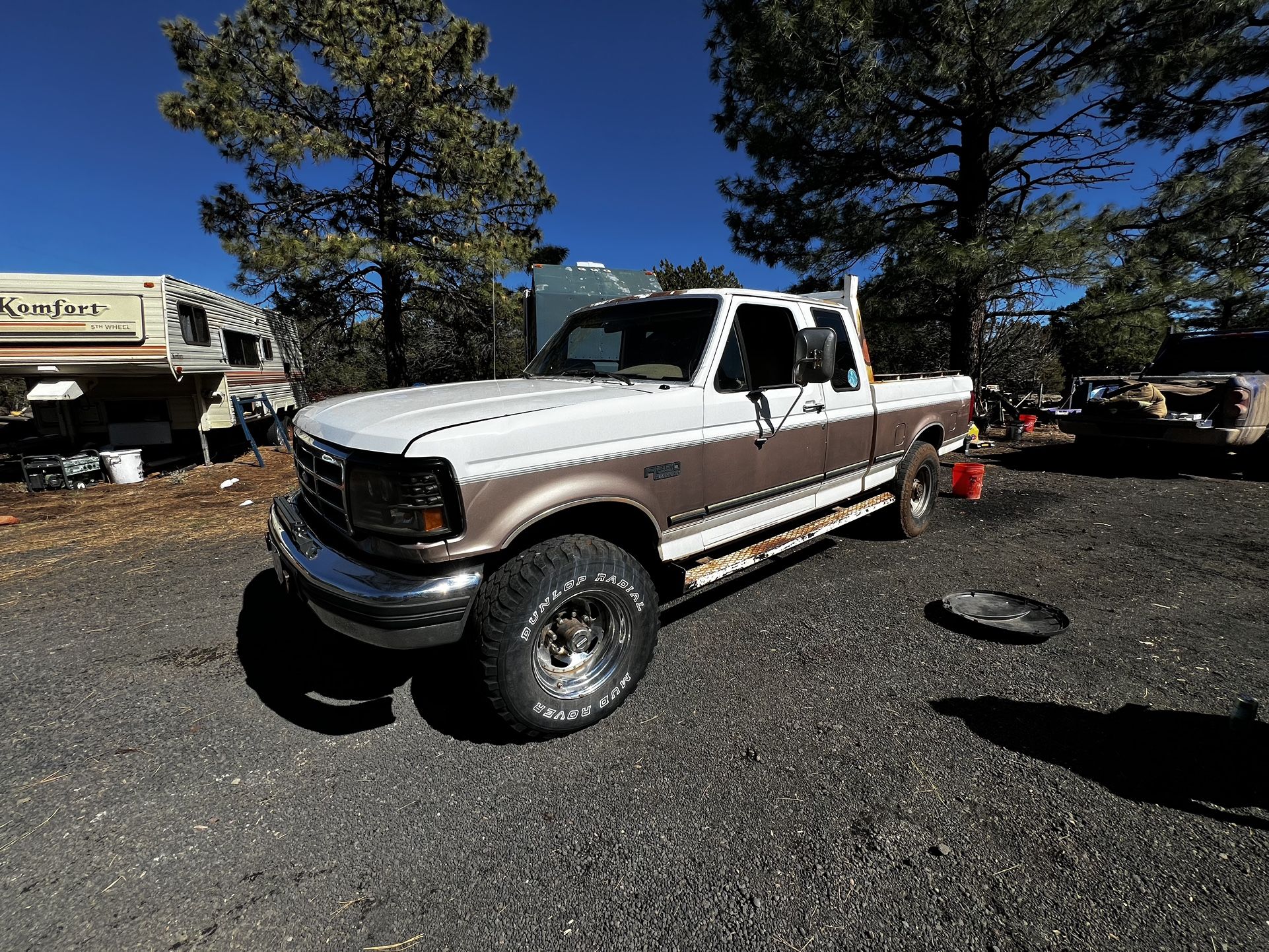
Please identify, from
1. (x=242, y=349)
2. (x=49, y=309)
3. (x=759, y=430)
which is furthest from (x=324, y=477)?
(x=242, y=349)

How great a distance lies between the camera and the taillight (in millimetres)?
6707

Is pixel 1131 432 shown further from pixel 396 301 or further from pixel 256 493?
pixel 396 301

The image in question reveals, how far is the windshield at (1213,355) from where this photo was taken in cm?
803

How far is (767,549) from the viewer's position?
11.1 feet

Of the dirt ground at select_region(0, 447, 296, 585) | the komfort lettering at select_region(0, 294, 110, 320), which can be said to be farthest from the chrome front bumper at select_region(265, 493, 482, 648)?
the komfort lettering at select_region(0, 294, 110, 320)

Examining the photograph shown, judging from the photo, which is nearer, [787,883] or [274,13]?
[787,883]

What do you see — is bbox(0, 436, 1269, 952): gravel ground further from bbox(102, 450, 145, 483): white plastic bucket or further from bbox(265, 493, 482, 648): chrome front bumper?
bbox(102, 450, 145, 483): white plastic bucket

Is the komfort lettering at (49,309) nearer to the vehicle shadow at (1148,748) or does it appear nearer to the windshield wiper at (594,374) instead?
the windshield wiper at (594,374)

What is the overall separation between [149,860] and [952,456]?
10195 mm

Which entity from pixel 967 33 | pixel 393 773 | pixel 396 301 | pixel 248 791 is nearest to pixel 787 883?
pixel 393 773

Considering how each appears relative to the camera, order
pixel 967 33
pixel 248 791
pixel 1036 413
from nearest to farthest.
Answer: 1. pixel 248 791
2. pixel 967 33
3. pixel 1036 413

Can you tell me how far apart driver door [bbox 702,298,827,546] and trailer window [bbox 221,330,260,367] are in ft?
35.6

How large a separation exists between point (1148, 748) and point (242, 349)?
14.0 meters

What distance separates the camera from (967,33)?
803cm
